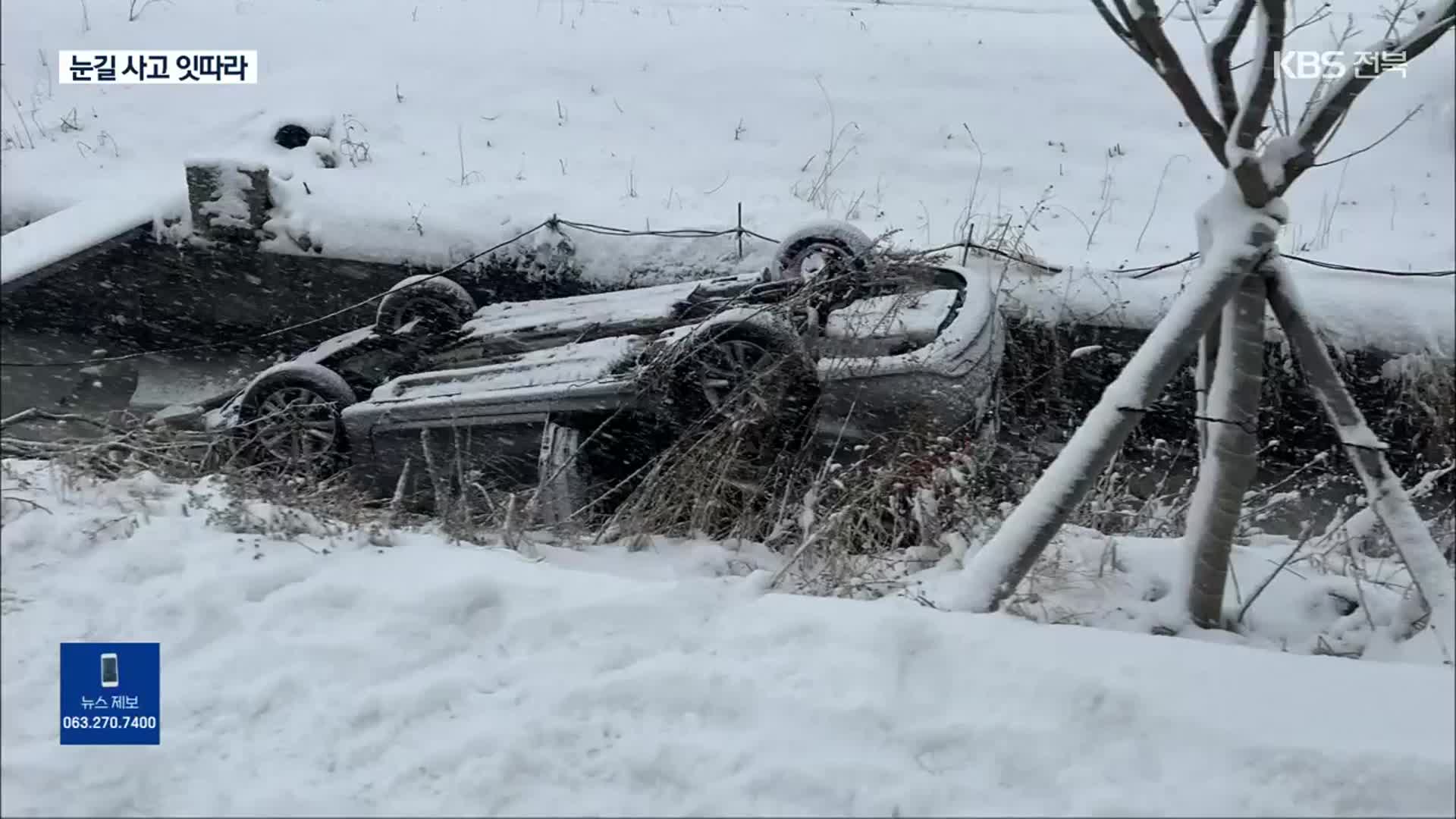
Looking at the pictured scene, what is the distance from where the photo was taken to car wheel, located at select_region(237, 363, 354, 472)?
16.4 feet

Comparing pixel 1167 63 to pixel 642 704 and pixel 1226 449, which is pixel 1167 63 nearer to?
pixel 1226 449

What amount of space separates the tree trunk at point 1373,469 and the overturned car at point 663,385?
167 centimetres

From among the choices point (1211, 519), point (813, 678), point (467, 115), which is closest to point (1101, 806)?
point (813, 678)

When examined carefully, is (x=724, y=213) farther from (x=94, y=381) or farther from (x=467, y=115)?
(x=94, y=381)

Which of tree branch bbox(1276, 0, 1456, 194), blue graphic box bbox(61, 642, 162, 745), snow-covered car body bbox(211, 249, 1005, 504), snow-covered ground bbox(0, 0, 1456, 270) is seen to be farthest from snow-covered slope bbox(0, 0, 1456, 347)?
→ blue graphic box bbox(61, 642, 162, 745)

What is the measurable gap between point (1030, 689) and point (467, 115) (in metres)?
4.22

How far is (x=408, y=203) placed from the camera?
5738mm

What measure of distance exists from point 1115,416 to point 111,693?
107 inches

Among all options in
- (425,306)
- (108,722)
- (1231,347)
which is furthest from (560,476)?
(1231,347)

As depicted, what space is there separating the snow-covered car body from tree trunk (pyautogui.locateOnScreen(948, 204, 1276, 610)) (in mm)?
1519

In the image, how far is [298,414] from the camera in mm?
5176

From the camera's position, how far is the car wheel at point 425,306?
19.5 ft

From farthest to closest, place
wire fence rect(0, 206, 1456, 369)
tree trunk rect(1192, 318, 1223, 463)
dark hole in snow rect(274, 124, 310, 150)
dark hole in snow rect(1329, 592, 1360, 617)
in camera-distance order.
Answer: wire fence rect(0, 206, 1456, 369) < dark hole in snow rect(274, 124, 310, 150) < dark hole in snow rect(1329, 592, 1360, 617) < tree trunk rect(1192, 318, 1223, 463)

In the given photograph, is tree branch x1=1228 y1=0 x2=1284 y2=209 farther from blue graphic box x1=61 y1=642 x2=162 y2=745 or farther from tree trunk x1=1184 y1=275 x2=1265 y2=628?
blue graphic box x1=61 y1=642 x2=162 y2=745
